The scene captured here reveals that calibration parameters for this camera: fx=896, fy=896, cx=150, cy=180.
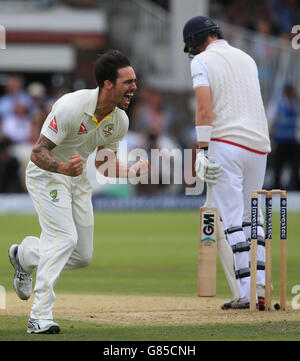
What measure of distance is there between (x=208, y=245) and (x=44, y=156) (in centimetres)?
141

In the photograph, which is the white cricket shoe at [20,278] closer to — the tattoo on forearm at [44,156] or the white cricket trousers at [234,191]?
the tattoo on forearm at [44,156]

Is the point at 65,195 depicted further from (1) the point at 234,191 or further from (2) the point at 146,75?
(2) the point at 146,75

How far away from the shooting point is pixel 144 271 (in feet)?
29.6

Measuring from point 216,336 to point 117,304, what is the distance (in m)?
1.70

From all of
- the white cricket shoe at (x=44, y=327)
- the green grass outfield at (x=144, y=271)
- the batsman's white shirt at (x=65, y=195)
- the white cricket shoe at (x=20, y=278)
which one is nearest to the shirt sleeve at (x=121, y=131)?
the batsman's white shirt at (x=65, y=195)

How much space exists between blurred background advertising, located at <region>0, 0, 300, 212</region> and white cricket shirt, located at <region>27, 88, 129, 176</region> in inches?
333

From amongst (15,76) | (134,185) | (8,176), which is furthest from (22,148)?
(15,76)

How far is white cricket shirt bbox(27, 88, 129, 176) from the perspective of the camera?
5332 mm

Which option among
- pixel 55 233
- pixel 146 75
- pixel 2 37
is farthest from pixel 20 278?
pixel 146 75

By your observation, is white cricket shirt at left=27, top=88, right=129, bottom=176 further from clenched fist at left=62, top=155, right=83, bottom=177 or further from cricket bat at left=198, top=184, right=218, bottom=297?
cricket bat at left=198, top=184, right=218, bottom=297

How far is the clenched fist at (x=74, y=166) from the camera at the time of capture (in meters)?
5.10

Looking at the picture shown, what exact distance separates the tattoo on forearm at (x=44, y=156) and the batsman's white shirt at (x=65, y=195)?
1.7 inches

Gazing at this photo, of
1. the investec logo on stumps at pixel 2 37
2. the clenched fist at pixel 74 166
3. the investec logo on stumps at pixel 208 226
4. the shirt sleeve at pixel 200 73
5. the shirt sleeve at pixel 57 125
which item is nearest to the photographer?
the clenched fist at pixel 74 166

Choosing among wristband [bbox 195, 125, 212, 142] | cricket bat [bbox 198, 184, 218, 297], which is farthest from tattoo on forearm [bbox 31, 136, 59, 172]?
cricket bat [bbox 198, 184, 218, 297]
